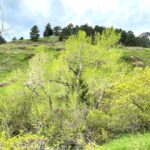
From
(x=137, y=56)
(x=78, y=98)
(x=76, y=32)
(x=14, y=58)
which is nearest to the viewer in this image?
(x=78, y=98)

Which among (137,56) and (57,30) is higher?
(57,30)

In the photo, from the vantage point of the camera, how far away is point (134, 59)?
109875 mm

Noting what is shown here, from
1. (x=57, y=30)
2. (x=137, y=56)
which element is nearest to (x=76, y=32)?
(x=57, y=30)

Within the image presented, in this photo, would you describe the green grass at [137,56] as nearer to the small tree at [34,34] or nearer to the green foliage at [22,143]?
the small tree at [34,34]

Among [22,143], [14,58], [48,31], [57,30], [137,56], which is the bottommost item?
[14,58]

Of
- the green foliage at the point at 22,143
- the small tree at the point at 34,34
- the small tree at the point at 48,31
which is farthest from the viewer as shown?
the small tree at the point at 48,31

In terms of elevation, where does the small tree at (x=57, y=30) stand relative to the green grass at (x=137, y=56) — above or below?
above

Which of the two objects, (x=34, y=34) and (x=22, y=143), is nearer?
(x=22, y=143)

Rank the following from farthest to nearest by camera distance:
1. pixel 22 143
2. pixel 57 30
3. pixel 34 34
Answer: pixel 57 30, pixel 34 34, pixel 22 143

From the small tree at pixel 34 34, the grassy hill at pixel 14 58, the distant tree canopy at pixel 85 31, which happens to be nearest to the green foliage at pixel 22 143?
the grassy hill at pixel 14 58

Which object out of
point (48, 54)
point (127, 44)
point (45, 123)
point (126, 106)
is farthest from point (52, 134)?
point (127, 44)

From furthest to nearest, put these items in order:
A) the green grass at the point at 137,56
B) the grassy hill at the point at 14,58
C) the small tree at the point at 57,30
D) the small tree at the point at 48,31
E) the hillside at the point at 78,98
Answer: the small tree at the point at 48,31 < the small tree at the point at 57,30 < the green grass at the point at 137,56 < the grassy hill at the point at 14,58 < the hillside at the point at 78,98

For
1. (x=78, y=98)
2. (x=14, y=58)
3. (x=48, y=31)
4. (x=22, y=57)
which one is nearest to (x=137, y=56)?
(x=22, y=57)

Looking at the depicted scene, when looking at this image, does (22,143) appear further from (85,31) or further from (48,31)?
(48,31)
